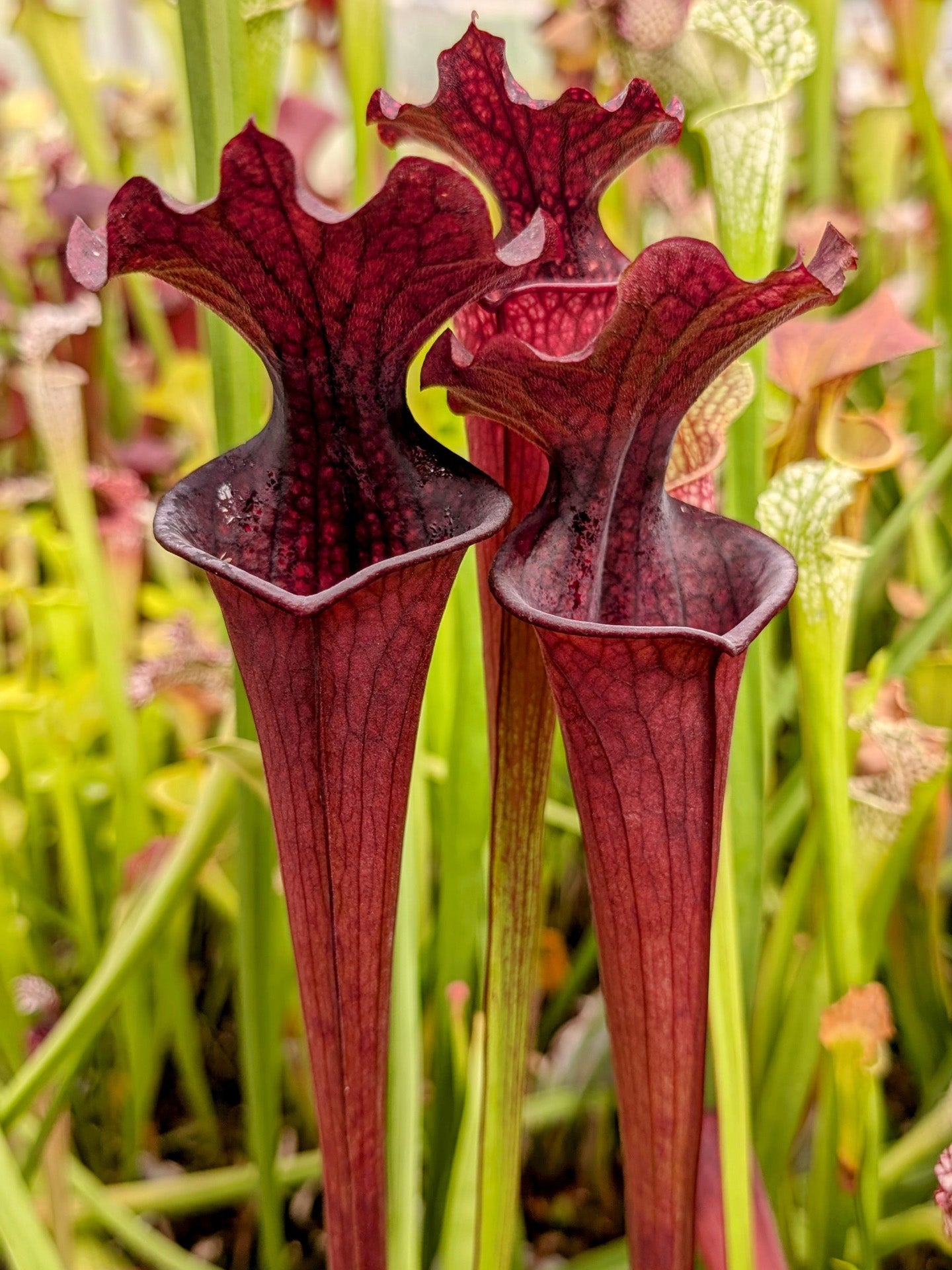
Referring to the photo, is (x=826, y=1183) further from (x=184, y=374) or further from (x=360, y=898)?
(x=184, y=374)

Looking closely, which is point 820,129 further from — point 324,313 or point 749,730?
point 324,313

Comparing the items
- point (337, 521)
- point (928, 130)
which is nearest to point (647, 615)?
point (337, 521)

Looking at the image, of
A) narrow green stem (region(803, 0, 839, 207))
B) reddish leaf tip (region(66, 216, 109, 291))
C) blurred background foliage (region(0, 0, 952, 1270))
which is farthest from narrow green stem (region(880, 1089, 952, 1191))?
narrow green stem (region(803, 0, 839, 207))

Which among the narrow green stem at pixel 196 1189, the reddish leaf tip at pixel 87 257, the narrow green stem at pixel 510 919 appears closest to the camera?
the reddish leaf tip at pixel 87 257

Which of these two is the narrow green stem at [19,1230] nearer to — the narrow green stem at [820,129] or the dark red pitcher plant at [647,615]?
the dark red pitcher plant at [647,615]

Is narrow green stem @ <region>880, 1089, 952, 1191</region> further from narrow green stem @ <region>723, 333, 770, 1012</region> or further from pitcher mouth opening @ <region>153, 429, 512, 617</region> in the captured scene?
pitcher mouth opening @ <region>153, 429, 512, 617</region>

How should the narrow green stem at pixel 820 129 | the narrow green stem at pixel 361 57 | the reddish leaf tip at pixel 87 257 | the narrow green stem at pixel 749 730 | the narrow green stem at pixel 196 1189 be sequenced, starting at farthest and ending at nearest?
1. the narrow green stem at pixel 820 129
2. the narrow green stem at pixel 196 1189
3. the narrow green stem at pixel 361 57
4. the narrow green stem at pixel 749 730
5. the reddish leaf tip at pixel 87 257

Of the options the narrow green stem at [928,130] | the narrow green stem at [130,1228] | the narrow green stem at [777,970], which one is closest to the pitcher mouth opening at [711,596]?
the narrow green stem at [777,970]

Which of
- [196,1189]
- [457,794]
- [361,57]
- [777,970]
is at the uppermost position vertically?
[361,57]
